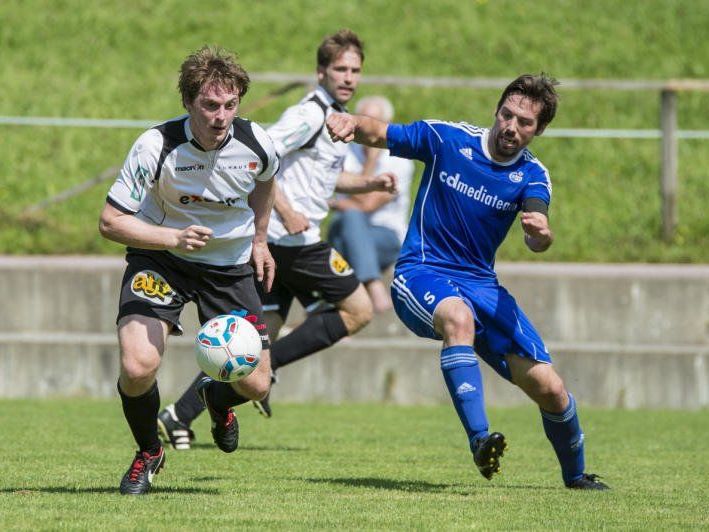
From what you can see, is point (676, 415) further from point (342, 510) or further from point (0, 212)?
point (0, 212)

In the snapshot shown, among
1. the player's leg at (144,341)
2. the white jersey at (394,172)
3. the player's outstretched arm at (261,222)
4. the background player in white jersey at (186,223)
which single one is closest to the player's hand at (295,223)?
the player's outstretched arm at (261,222)

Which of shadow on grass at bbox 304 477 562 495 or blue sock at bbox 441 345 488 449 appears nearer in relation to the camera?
blue sock at bbox 441 345 488 449

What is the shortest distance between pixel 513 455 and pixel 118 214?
3.41 meters

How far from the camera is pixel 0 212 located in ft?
48.5

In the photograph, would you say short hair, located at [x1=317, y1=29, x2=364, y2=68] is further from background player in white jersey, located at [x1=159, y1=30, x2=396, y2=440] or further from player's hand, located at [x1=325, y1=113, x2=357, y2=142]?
player's hand, located at [x1=325, y1=113, x2=357, y2=142]

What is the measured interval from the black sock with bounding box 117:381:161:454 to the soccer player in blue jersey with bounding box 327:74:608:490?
1350 millimetres

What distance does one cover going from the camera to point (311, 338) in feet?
31.1

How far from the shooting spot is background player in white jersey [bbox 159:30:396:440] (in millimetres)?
8797

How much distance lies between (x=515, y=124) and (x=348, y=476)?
6.59 ft

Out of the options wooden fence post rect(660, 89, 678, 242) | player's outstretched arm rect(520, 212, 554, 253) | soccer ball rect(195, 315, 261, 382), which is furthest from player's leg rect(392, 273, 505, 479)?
wooden fence post rect(660, 89, 678, 242)

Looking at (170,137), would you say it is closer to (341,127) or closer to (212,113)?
(212,113)

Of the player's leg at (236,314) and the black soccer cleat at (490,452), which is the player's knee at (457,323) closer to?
the black soccer cleat at (490,452)

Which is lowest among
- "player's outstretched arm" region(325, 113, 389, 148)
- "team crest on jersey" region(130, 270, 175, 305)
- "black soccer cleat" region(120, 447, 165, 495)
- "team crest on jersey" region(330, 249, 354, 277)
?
"black soccer cleat" region(120, 447, 165, 495)

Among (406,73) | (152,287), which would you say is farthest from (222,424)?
(406,73)
